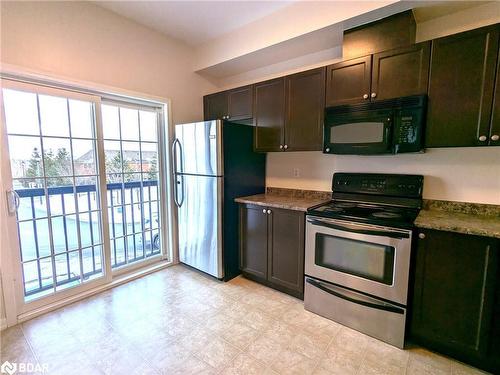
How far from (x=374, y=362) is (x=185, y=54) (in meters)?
3.73

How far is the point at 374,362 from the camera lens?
1.60m

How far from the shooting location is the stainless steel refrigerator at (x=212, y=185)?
2512 mm

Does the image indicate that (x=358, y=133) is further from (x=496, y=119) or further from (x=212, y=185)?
(x=212, y=185)

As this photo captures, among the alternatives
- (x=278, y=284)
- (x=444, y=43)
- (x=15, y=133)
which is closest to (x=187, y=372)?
(x=278, y=284)

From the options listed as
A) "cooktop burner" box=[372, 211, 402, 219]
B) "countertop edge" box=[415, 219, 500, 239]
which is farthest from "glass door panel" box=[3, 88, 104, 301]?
"countertop edge" box=[415, 219, 500, 239]

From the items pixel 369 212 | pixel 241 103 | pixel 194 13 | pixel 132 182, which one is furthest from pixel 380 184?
pixel 132 182

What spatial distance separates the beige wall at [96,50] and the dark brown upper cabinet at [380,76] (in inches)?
76.0

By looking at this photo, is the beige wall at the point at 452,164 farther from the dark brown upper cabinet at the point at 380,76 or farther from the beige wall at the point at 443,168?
the dark brown upper cabinet at the point at 380,76

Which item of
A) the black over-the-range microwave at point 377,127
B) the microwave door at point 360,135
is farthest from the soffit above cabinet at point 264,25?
the microwave door at point 360,135

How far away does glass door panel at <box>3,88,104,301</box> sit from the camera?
199 cm

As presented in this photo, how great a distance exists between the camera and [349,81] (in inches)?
82.1

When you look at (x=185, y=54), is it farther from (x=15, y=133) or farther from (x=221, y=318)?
(x=221, y=318)

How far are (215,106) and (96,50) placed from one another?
1.38 m

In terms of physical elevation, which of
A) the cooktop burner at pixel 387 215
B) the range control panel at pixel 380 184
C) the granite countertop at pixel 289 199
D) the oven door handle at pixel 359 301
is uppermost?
the range control panel at pixel 380 184
